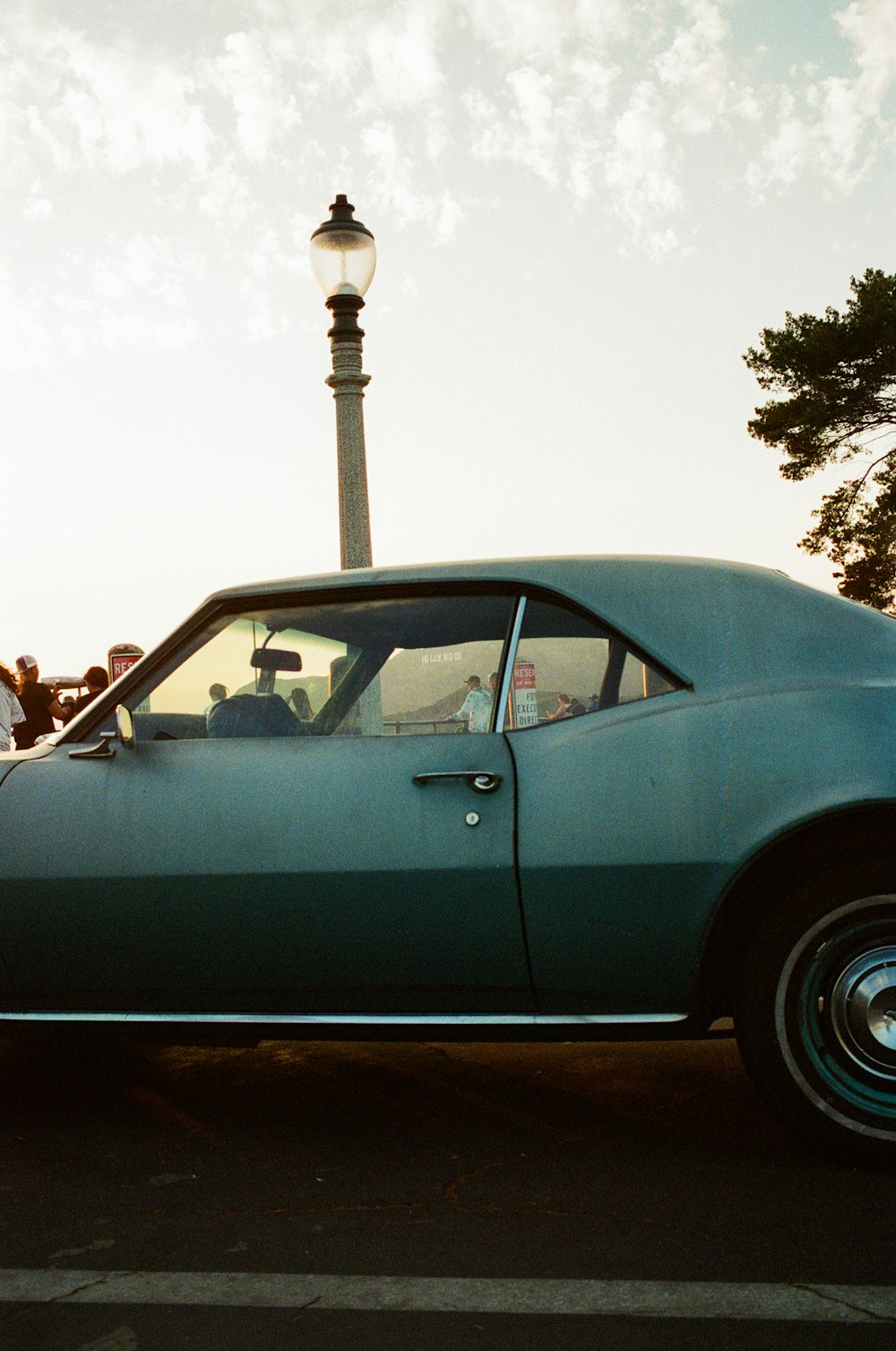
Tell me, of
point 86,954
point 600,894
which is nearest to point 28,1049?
point 86,954

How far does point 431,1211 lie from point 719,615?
5.32 ft

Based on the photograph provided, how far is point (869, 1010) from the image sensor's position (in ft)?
10.6

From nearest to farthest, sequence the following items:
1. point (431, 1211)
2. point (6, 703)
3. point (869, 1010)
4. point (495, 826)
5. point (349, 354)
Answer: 1. point (431, 1211)
2. point (869, 1010)
3. point (495, 826)
4. point (349, 354)
5. point (6, 703)

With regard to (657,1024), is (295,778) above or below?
above

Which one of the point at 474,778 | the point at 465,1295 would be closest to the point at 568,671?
the point at 474,778

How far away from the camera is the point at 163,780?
3.61 meters

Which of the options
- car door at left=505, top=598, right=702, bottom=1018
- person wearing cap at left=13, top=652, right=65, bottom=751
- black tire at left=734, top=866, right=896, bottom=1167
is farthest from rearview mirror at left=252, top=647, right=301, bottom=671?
person wearing cap at left=13, top=652, right=65, bottom=751

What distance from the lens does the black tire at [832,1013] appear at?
3225 millimetres

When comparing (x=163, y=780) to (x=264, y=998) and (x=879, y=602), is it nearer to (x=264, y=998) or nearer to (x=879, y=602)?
(x=264, y=998)

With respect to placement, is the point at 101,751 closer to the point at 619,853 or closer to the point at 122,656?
the point at 619,853

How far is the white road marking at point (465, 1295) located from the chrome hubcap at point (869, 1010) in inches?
28.9

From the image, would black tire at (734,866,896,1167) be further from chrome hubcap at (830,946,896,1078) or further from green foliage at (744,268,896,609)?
green foliage at (744,268,896,609)

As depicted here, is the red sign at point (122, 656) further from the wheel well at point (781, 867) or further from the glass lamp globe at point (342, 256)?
the wheel well at point (781, 867)

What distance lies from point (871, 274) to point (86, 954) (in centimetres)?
3106
